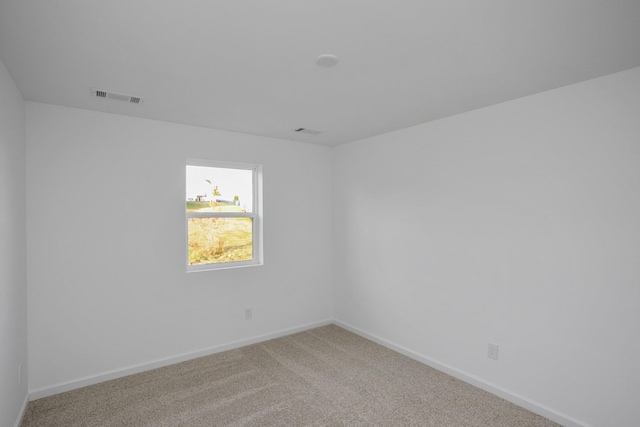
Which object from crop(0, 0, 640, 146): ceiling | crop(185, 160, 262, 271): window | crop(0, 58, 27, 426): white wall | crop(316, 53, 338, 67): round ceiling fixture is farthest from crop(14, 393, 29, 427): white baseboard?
crop(316, 53, 338, 67): round ceiling fixture

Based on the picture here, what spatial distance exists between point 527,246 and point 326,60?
210cm

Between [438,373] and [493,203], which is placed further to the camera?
[438,373]

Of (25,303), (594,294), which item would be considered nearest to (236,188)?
(25,303)

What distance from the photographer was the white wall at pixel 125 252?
2891mm

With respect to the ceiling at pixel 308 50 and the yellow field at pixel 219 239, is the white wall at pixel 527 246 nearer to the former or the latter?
the ceiling at pixel 308 50

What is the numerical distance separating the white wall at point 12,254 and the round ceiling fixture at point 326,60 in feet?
6.24

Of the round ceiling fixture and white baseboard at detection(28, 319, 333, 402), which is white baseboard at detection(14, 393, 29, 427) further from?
the round ceiling fixture

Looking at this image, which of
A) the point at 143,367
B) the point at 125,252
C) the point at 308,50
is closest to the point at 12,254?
the point at 125,252

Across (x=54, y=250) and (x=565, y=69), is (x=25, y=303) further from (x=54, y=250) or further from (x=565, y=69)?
(x=565, y=69)

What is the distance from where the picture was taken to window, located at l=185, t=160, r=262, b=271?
12.3 ft

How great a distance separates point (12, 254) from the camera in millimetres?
2361

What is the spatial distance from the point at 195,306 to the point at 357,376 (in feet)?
5.90

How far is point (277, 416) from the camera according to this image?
8.56ft

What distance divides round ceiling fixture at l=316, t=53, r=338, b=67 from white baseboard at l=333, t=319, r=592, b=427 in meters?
2.87
